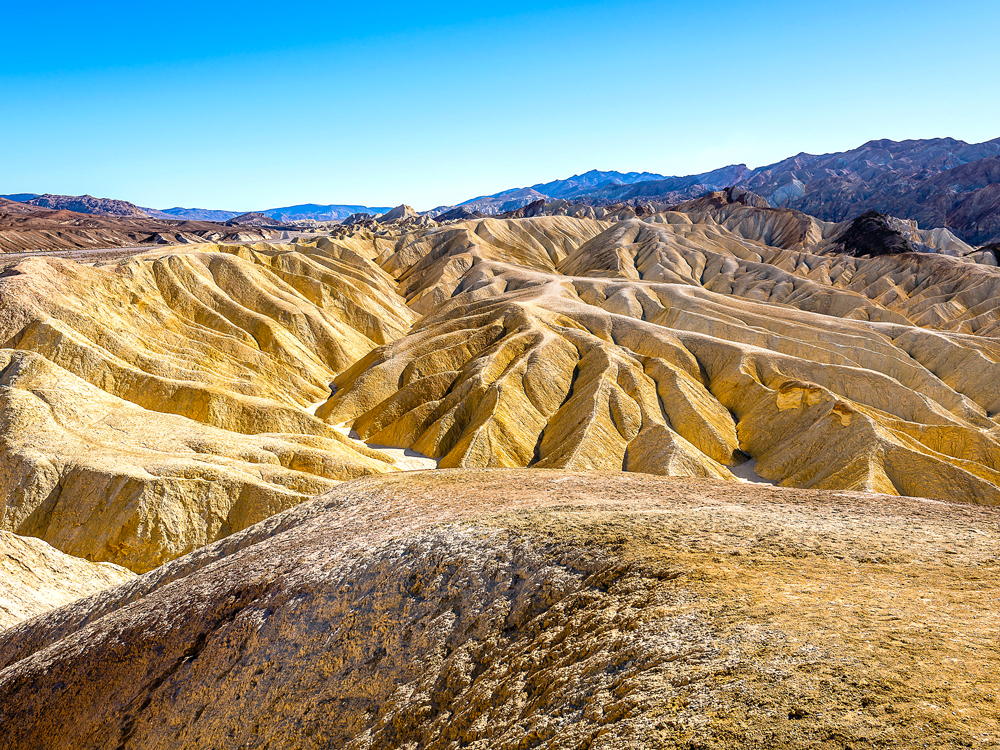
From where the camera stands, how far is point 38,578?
21.2 m

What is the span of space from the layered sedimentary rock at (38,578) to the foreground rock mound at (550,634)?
369cm

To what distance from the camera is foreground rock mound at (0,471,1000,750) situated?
6.30 metres

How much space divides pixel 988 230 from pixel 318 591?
23077 centimetres

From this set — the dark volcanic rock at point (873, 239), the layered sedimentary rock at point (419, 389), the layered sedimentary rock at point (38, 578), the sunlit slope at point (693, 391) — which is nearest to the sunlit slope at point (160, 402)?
the layered sedimentary rock at point (419, 389)

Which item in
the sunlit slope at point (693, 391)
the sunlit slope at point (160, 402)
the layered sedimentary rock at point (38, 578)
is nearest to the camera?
the layered sedimentary rock at point (38, 578)

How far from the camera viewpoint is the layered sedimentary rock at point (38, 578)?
19.0 meters

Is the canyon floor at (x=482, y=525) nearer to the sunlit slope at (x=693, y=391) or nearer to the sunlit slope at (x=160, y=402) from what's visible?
the sunlit slope at (x=160, y=402)

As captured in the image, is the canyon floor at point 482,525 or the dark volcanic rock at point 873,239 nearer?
the canyon floor at point 482,525

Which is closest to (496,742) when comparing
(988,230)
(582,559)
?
(582,559)

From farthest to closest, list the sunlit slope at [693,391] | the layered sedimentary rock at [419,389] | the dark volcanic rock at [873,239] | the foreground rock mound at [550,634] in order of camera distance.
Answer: the dark volcanic rock at [873,239], the sunlit slope at [693,391], the layered sedimentary rock at [419,389], the foreground rock mound at [550,634]

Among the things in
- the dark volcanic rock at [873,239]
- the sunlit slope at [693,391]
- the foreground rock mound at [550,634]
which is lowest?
the sunlit slope at [693,391]

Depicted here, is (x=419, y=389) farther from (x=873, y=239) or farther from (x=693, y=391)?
(x=873, y=239)

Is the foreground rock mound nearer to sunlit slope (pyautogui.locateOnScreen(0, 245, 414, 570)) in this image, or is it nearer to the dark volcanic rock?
sunlit slope (pyautogui.locateOnScreen(0, 245, 414, 570))

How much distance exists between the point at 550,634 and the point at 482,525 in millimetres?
4071
